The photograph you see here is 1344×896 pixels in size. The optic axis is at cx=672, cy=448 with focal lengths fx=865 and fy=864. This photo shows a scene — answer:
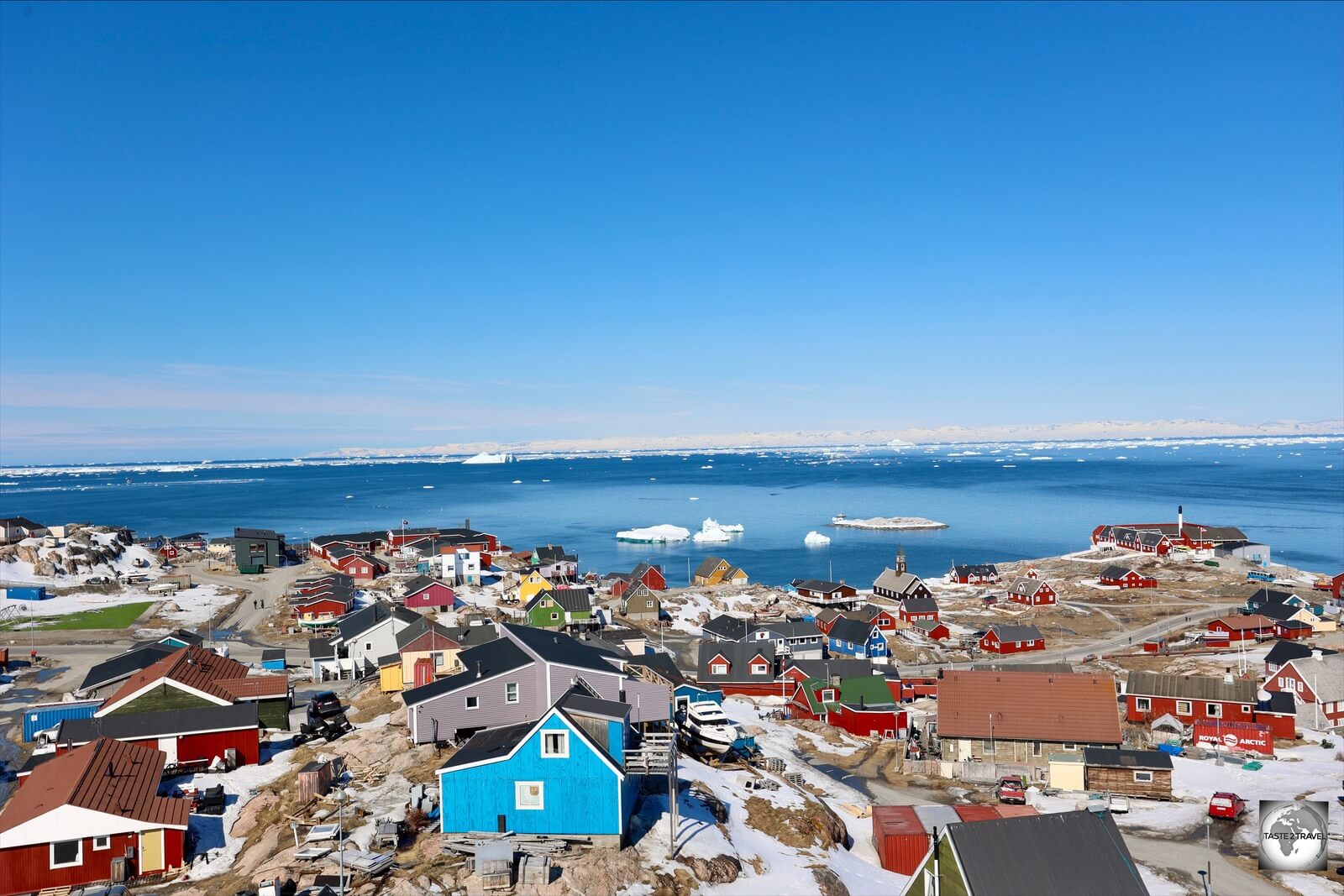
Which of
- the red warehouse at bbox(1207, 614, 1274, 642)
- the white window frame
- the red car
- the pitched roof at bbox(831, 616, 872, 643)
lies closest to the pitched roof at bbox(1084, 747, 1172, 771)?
the red car

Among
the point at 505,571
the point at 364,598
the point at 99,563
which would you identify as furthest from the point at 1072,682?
the point at 99,563

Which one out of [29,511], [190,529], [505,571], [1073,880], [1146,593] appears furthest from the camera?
[29,511]

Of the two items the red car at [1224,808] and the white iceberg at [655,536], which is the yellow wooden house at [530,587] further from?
the white iceberg at [655,536]

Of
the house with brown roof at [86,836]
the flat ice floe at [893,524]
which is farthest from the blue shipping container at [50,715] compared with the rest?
the flat ice floe at [893,524]

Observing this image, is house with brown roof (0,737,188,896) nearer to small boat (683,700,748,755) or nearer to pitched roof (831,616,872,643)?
small boat (683,700,748,755)

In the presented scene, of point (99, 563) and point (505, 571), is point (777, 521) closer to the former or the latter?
point (505, 571)

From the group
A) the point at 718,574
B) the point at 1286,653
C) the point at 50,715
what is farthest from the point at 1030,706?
the point at 718,574
